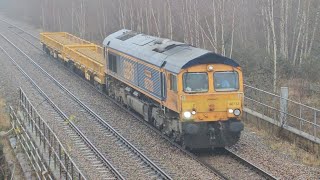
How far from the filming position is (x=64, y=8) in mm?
58844

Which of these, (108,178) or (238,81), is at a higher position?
(238,81)

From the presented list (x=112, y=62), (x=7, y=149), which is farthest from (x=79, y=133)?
(x=112, y=62)

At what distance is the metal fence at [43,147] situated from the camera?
1267 cm

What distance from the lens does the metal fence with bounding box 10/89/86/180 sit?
12.7m

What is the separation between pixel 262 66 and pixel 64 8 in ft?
126

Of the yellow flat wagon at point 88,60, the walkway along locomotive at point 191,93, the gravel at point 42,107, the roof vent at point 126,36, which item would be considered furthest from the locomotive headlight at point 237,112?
the yellow flat wagon at point 88,60

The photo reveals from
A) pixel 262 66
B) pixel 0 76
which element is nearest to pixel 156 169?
pixel 262 66

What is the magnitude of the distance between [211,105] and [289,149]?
3116 mm

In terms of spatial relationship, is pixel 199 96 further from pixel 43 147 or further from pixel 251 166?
pixel 43 147

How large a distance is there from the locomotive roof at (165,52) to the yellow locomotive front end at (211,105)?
0.20 metres

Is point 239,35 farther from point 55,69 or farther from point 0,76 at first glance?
point 0,76

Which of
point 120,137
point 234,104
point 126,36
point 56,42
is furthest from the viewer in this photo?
point 56,42

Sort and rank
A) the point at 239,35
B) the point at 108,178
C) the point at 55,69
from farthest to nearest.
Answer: the point at 239,35 < the point at 55,69 < the point at 108,178

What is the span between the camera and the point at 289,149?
52.0ft
